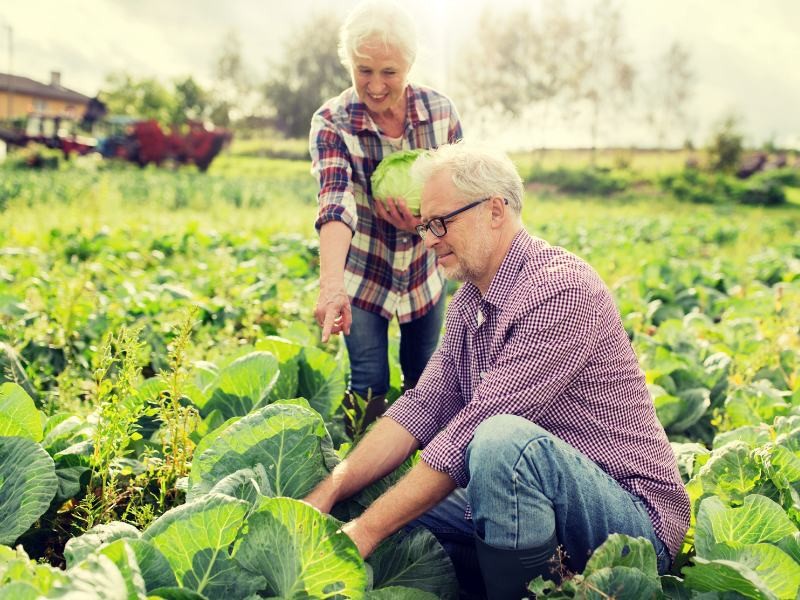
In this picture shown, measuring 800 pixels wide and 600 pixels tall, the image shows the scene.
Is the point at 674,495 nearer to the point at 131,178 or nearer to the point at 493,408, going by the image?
the point at 493,408

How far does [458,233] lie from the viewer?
2.36 m

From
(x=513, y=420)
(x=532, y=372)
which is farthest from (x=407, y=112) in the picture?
(x=513, y=420)

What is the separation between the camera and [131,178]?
19.0 metres

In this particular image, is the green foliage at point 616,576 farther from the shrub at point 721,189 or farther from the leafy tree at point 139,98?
the leafy tree at point 139,98

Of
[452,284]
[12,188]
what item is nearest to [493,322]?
[452,284]

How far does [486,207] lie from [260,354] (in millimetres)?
1109

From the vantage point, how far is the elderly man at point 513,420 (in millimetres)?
1993

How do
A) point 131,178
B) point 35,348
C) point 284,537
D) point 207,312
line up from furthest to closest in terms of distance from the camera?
point 131,178, point 207,312, point 35,348, point 284,537

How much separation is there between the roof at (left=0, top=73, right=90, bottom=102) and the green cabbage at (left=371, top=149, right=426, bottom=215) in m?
66.3

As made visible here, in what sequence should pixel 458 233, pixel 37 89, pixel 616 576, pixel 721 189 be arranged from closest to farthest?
1. pixel 616 576
2. pixel 458 233
3. pixel 721 189
4. pixel 37 89

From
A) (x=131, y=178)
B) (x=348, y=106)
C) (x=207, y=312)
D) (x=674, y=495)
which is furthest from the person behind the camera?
(x=131, y=178)

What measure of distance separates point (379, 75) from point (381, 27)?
0.19 m

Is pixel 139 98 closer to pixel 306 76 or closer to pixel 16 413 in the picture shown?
pixel 306 76

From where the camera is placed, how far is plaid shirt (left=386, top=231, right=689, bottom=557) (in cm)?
212
